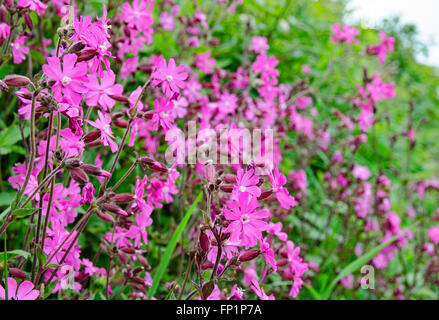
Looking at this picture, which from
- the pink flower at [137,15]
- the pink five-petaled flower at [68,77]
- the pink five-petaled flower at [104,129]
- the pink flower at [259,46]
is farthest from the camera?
the pink flower at [259,46]

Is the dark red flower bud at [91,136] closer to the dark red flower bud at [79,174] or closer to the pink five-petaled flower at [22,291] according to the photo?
the dark red flower bud at [79,174]

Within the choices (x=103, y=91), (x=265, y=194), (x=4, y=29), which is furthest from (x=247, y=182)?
(x=4, y=29)

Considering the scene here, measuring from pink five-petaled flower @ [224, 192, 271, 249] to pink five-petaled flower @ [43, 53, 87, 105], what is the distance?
352mm

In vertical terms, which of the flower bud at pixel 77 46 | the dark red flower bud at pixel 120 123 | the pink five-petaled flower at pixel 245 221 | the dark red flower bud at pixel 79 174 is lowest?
the pink five-petaled flower at pixel 245 221

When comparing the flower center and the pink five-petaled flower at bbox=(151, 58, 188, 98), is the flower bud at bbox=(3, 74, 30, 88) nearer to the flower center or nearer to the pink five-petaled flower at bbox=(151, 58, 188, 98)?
the flower center

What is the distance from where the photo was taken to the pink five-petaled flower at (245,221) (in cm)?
78

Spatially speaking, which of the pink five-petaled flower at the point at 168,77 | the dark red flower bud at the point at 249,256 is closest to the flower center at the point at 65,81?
the pink five-petaled flower at the point at 168,77

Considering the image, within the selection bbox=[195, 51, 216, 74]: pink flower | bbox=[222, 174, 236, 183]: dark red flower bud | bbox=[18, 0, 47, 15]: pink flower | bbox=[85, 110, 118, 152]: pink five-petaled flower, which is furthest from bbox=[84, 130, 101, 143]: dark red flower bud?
bbox=[195, 51, 216, 74]: pink flower

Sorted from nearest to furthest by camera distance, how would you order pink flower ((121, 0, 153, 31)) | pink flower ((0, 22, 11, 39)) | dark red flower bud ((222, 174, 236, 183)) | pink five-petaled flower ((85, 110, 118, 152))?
pink five-petaled flower ((85, 110, 118, 152)), dark red flower bud ((222, 174, 236, 183)), pink flower ((0, 22, 11, 39)), pink flower ((121, 0, 153, 31))

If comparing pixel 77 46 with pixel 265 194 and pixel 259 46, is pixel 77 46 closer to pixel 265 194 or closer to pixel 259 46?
pixel 265 194

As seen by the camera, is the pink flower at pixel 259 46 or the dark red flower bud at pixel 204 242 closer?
the dark red flower bud at pixel 204 242

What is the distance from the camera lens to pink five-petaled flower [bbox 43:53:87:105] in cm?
75

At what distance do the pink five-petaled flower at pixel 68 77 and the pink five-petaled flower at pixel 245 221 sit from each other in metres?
0.35

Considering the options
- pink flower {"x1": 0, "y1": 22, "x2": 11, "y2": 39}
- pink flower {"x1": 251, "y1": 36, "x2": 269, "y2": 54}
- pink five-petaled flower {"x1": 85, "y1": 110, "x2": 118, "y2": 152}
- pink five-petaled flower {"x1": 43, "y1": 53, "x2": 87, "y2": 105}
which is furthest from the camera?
pink flower {"x1": 251, "y1": 36, "x2": 269, "y2": 54}
